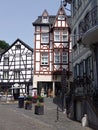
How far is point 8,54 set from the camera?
172 ft

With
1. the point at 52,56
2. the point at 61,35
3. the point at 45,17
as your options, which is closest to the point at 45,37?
the point at 61,35

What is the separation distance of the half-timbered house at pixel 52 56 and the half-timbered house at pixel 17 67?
4.67 meters

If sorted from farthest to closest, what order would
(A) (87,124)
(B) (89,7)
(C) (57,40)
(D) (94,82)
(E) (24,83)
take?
(E) (24,83) → (C) (57,40) → (B) (89,7) → (D) (94,82) → (A) (87,124)

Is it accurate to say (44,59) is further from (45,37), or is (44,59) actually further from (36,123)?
(36,123)

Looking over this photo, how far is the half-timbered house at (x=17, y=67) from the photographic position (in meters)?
50.8

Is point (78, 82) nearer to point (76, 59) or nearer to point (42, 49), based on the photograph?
point (76, 59)

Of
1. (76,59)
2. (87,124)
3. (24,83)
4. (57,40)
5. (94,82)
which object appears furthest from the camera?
(24,83)

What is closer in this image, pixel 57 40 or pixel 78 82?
pixel 78 82

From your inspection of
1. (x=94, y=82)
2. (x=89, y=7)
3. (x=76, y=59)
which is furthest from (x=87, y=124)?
(x=76, y=59)

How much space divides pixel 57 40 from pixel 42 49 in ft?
8.13

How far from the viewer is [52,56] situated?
152ft

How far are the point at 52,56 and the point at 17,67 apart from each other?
7819 mm

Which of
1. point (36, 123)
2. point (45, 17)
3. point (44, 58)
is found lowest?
point (36, 123)

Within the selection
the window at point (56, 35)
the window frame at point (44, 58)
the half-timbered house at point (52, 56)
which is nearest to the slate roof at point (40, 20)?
the half-timbered house at point (52, 56)
